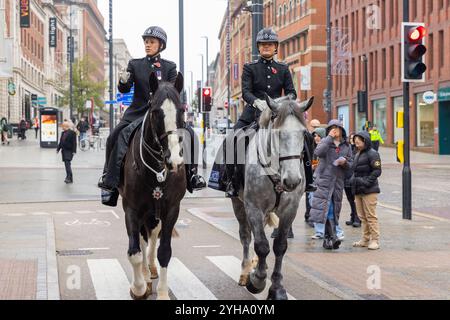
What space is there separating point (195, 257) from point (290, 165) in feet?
13.1

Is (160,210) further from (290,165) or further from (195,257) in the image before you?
(195,257)

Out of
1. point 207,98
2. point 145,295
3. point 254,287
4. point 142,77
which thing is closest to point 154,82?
point 142,77

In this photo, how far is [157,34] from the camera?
8.67 m

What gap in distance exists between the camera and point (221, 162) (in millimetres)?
9297

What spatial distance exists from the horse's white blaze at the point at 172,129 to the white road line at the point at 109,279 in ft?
6.23

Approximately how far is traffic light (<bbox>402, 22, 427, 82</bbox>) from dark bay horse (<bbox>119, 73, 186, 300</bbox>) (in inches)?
320

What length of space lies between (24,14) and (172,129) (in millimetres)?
Answer: 78310

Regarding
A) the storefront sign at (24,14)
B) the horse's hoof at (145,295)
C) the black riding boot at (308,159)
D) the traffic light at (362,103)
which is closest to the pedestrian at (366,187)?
the black riding boot at (308,159)

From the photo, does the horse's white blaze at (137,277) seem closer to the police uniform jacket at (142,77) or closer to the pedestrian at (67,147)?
the police uniform jacket at (142,77)

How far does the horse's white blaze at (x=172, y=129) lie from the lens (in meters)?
6.88

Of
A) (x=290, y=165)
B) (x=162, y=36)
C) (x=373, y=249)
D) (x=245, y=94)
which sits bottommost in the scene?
(x=373, y=249)

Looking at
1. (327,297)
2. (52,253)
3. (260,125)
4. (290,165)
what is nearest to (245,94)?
(260,125)

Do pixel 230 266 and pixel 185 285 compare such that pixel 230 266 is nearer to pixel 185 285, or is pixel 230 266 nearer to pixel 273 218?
pixel 185 285
